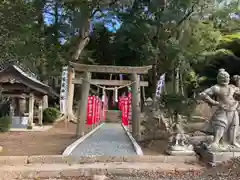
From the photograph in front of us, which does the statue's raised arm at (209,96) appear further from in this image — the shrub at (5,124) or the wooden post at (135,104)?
the shrub at (5,124)

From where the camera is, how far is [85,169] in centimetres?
678

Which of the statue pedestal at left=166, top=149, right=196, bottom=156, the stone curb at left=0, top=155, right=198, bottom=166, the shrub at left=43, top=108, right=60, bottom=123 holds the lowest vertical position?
the stone curb at left=0, top=155, right=198, bottom=166

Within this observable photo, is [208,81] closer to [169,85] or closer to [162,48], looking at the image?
[162,48]

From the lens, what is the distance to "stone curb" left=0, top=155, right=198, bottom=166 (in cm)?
757

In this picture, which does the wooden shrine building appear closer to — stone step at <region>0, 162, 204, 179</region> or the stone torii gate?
the stone torii gate

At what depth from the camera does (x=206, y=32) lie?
25.7 meters

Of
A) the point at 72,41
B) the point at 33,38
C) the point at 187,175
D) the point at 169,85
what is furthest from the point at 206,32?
the point at 187,175

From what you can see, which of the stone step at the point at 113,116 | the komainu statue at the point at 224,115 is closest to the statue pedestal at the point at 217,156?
the komainu statue at the point at 224,115

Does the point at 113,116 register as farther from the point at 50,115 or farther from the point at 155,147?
the point at 155,147

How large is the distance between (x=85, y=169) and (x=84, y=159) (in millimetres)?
899

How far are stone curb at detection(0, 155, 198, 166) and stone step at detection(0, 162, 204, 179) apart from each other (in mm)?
267

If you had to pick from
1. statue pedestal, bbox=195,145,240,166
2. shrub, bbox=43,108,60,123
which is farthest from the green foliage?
shrub, bbox=43,108,60,123

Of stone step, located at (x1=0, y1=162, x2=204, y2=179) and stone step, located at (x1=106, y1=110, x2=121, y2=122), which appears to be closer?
stone step, located at (x1=0, y1=162, x2=204, y2=179)

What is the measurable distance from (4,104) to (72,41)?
7.83 m
